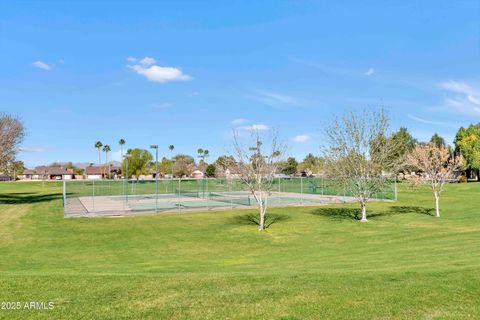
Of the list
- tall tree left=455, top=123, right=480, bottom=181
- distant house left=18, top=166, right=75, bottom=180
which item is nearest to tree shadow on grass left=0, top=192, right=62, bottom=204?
tall tree left=455, top=123, right=480, bottom=181

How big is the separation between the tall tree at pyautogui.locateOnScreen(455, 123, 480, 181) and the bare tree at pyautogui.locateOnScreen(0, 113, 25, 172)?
2973 inches

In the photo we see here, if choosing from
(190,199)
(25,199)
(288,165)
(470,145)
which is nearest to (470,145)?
(470,145)

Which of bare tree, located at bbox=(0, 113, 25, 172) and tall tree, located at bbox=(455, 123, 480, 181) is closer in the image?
bare tree, located at bbox=(0, 113, 25, 172)

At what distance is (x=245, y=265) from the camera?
15.0 meters

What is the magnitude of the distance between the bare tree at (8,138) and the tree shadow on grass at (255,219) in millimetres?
29675

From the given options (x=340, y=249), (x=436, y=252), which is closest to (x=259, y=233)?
(x=340, y=249)

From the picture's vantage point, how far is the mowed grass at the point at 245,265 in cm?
743

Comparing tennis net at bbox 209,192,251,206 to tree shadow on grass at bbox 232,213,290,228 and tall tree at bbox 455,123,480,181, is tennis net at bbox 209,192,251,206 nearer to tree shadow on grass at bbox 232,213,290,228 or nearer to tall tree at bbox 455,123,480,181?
tree shadow on grass at bbox 232,213,290,228

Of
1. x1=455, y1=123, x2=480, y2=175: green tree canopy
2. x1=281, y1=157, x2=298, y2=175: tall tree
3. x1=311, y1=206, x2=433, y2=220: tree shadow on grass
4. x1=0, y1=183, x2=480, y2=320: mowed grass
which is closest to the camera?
x1=0, y1=183, x2=480, y2=320: mowed grass

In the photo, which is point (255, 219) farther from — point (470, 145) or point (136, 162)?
point (470, 145)

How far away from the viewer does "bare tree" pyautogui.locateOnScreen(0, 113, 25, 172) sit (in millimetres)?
45191

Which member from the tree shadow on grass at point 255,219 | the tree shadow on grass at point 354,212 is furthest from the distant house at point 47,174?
the tree shadow on grass at point 354,212

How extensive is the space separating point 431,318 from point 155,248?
50.1 ft

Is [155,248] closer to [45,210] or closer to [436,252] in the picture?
[436,252]
